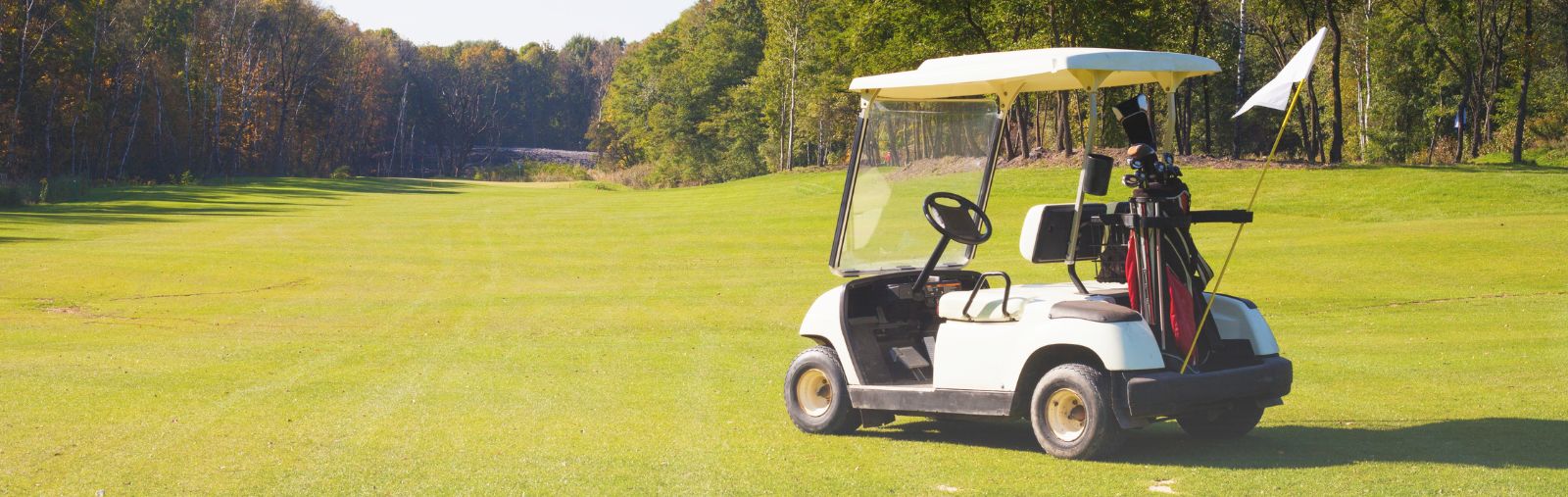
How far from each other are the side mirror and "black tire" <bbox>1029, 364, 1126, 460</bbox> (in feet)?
3.25

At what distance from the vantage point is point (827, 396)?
8.76m

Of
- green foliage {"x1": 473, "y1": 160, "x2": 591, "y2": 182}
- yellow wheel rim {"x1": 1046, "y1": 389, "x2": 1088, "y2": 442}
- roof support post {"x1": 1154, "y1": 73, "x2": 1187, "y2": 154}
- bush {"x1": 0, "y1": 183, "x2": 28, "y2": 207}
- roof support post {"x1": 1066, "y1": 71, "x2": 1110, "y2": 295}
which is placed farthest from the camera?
green foliage {"x1": 473, "y1": 160, "x2": 591, "y2": 182}

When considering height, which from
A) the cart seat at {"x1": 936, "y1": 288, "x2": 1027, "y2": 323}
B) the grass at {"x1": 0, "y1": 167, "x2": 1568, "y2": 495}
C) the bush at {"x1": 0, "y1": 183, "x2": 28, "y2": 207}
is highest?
the cart seat at {"x1": 936, "y1": 288, "x2": 1027, "y2": 323}

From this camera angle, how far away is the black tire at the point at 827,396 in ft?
27.8

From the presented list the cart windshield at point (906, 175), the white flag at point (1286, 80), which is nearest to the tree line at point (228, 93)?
the cart windshield at point (906, 175)

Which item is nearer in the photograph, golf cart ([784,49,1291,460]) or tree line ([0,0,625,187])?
golf cart ([784,49,1291,460])

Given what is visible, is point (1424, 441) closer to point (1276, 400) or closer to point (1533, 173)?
point (1276, 400)

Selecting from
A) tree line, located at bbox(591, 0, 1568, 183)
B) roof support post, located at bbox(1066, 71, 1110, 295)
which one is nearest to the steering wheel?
roof support post, located at bbox(1066, 71, 1110, 295)

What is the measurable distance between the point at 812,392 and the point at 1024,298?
1.83m

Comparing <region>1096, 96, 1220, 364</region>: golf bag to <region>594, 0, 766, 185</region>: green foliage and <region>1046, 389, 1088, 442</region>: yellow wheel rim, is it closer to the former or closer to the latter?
<region>1046, 389, 1088, 442</region>: yellow wheel rim

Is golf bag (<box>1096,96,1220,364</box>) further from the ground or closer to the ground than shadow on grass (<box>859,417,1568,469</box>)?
further from the ground

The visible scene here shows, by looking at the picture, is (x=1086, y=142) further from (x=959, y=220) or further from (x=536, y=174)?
(x=536, y=174)

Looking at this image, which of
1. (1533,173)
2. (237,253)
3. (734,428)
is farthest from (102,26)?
(734,428)

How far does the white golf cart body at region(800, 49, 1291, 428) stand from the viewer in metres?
7.06
